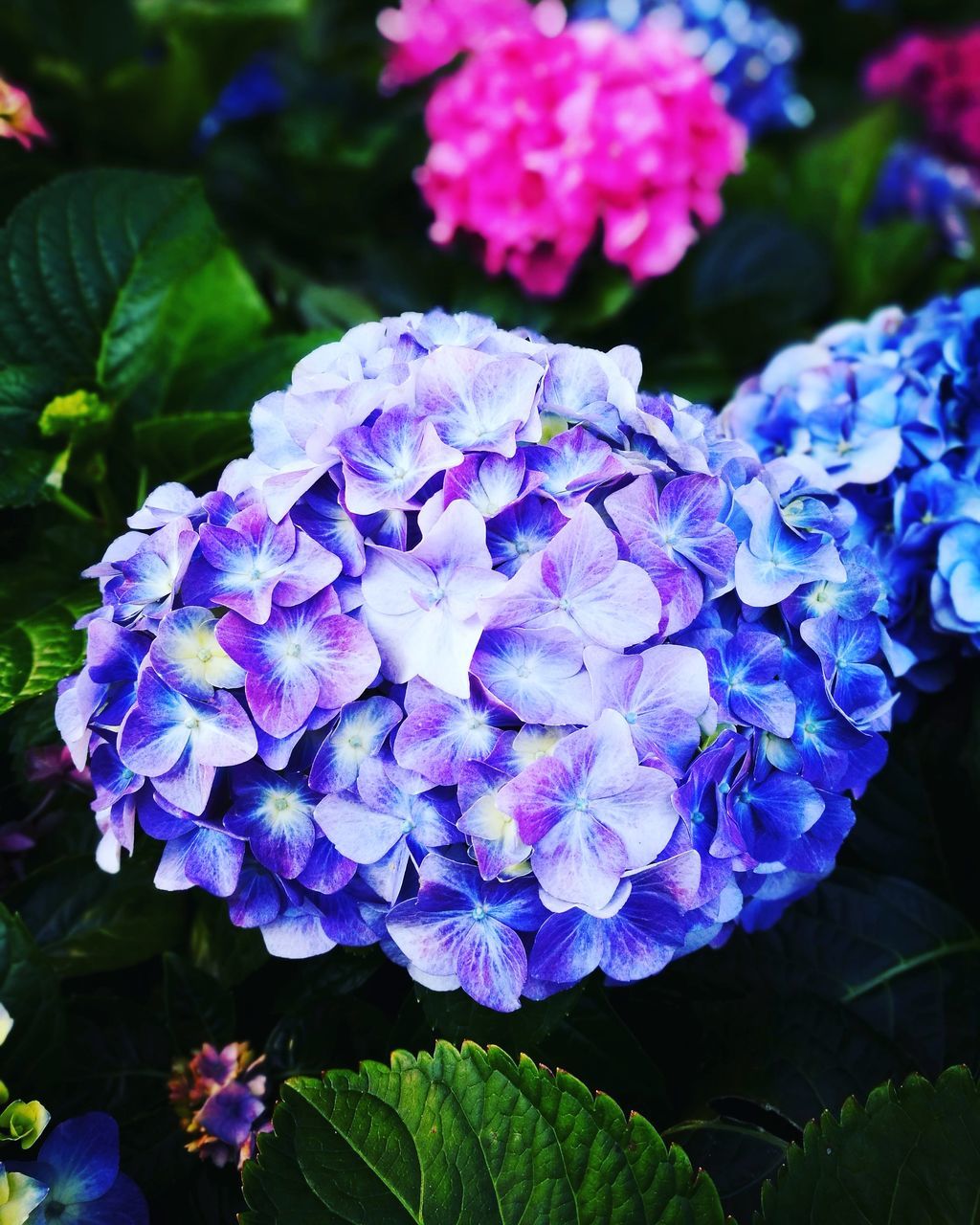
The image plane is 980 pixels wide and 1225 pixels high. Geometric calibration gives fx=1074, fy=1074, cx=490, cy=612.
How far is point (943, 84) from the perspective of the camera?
176 centimetres

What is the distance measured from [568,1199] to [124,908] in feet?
1.22

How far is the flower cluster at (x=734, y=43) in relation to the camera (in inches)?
67.6

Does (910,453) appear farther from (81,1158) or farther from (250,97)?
(250,97)

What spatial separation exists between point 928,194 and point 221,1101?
1.58 m

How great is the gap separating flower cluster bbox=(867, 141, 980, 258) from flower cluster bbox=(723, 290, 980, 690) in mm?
812

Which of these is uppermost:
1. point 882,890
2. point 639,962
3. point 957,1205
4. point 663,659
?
point 663,659

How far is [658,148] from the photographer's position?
1.25 metres

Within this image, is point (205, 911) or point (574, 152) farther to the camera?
point (574, 152)

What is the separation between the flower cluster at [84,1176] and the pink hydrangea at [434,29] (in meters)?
1.55

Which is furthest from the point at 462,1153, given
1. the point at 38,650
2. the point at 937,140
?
the point at 937,140

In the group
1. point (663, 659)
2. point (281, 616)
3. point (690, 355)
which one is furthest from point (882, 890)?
point (690, 355)

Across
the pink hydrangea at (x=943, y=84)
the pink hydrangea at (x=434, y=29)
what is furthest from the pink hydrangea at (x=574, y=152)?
the pink hydrangea at (x=943, y=84)

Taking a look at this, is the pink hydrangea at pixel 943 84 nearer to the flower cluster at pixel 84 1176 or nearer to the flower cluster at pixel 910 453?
the flower cluster at pixel 910 453

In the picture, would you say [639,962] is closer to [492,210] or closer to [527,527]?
[527,527]
